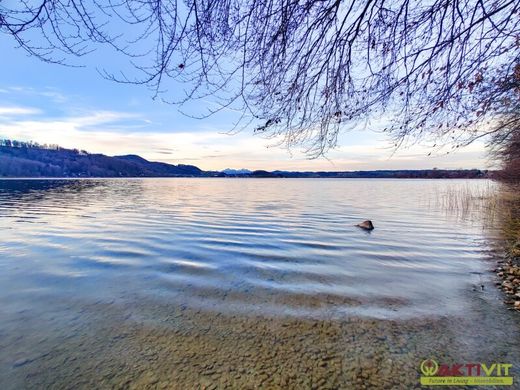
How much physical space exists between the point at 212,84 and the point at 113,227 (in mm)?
12909

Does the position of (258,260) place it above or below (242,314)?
below

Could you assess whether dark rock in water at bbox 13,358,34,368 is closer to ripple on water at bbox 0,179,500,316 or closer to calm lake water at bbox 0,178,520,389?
calm lake water at bbox 0,178,520,389

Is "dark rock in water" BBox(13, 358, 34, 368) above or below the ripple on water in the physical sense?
above

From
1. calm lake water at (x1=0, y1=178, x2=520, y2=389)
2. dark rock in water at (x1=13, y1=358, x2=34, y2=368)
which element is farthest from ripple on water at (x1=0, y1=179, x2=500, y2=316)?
dark rock in water at (x1=13, y1=358, x2=34, y2=368)

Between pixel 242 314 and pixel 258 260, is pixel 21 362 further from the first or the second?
pixel 258 260

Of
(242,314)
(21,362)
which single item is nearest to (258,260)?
(242,314)

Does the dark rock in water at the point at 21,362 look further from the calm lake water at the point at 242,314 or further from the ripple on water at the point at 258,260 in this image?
the ripple on water at the point at 258,260

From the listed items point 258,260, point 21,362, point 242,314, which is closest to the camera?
point 21,362

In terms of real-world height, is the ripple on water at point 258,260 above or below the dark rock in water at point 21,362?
below

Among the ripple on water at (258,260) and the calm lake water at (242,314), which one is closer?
the calm lake water at (242,314)

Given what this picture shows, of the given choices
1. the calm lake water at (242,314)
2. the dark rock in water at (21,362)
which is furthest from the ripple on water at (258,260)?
the dark rock in water at (21,362)

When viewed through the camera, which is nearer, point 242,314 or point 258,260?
point 242,314

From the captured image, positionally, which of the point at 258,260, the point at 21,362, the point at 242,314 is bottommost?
the point at 258,260

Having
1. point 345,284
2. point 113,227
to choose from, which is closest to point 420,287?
point 345,284
